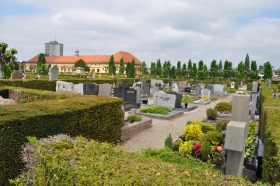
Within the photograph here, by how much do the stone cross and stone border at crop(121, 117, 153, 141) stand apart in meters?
5.23

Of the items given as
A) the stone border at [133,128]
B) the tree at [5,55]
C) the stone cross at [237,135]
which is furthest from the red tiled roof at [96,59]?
the stone cross at [237,135]

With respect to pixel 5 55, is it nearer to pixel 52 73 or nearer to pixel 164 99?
pixel 52 73

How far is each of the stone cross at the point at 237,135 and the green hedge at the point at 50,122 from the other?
12.6 feet

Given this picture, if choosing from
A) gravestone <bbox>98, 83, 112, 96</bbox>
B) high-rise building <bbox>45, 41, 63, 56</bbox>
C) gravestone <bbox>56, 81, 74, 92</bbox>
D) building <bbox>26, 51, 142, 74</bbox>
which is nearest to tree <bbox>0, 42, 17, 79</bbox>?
gravestone <bbox>56, 81, 74, 92</bbox>

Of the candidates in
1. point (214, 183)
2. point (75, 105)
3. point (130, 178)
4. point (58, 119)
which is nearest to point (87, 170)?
point (130, 178)

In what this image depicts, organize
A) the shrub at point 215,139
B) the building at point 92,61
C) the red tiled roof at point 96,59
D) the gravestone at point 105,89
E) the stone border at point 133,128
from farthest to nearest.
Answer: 1. the red tiled roof at point 96,59
2. the building at point 92,61
3. the gravestone at point 105,89
4. the stone border at point 133,128
5. the shrub at point 215,139

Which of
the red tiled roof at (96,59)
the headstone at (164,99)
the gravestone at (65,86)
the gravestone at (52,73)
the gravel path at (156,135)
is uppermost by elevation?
the red tiled roof at (96,59)

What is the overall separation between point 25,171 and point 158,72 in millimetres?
72191

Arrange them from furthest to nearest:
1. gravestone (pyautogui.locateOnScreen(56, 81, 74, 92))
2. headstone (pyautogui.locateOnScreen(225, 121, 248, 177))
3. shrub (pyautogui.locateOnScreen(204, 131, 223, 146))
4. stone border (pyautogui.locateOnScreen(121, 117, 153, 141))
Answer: gravestone (pyautogui.locateOnScreen(56, 81, 74, 92)) < stone border (pyautogui.locateOnScreen(121, 117, 153, 141)) < shrub (pyautogui.locateOnScreen(204, 131, 223, 146)) < headstone (pyautogui.locateOnScreen(225, 121, 248, 177))

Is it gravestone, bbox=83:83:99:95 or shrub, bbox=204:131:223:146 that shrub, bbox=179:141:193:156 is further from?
gravestone, bbox=83:83:99:95

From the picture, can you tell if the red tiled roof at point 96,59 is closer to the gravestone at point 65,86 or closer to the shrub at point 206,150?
the gravestone at point 65,86

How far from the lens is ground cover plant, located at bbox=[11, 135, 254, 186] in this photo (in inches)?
115

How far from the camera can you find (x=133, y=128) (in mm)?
9891

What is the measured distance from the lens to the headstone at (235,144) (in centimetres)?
415
